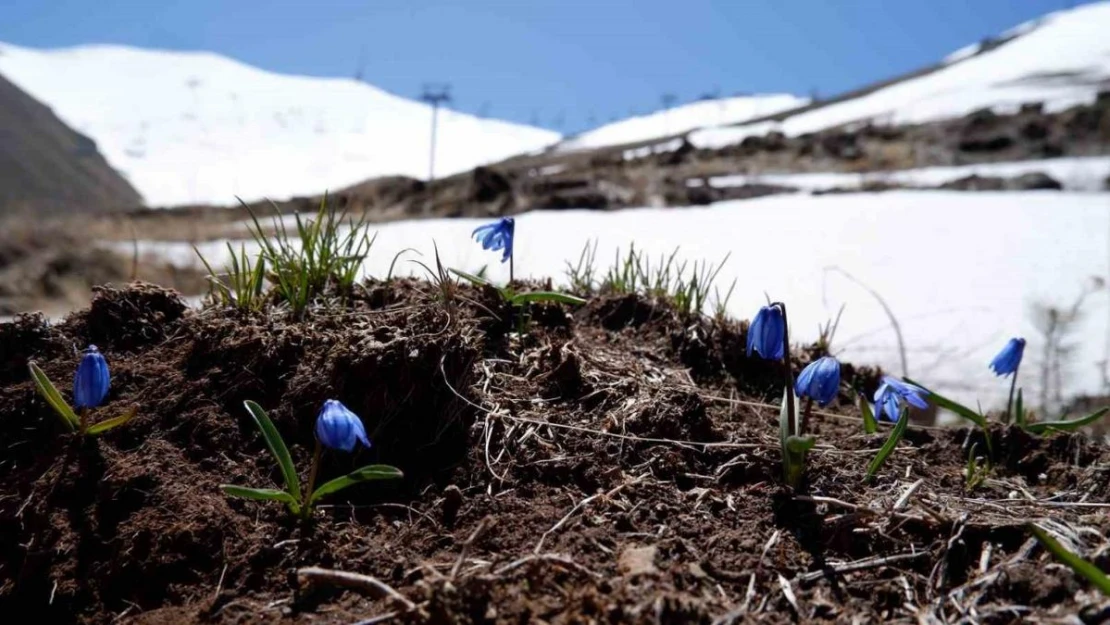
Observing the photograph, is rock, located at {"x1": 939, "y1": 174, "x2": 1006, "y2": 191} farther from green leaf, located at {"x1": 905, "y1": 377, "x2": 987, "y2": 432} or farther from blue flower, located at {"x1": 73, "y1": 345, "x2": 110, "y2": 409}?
blue flower, located at {"x1": 73, "y1": 345, "x2": 110, "y2": 409}

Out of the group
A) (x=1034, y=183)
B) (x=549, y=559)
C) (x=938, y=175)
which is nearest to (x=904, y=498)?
(x=549, y=559)

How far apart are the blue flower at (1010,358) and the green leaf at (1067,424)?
135 millimetres

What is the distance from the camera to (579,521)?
1241mm

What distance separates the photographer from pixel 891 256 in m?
4.73

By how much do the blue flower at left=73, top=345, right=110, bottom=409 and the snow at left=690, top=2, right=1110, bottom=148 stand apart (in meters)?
11.6

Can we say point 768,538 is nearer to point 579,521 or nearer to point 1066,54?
point 579,521

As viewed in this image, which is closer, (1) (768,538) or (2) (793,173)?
(1) (768,538)

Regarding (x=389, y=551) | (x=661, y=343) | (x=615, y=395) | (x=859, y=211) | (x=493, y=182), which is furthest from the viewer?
(x=493, y=182)

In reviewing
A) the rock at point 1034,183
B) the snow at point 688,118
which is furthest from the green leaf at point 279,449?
the snow at point 688,118

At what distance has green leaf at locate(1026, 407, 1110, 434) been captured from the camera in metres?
1.66

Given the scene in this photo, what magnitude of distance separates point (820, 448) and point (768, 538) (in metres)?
0.40

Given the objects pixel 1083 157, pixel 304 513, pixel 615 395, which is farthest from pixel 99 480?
pixel 1083 157

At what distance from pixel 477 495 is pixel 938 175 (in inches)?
314

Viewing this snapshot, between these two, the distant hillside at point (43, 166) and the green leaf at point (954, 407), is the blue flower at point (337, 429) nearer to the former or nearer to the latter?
the green leaf at point (954, 407)
